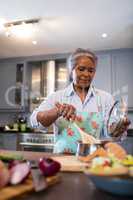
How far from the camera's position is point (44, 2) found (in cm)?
216

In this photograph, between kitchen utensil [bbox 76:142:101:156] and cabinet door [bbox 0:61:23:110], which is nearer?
kitchen utensil [bbox 76:142:101:156]

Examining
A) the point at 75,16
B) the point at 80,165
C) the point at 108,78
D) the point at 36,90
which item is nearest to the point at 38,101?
the point at 36,90

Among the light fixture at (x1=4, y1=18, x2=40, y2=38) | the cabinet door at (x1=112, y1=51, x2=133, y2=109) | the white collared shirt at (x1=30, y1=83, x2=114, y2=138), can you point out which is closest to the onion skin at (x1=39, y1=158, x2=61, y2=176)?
the white collared shirt at (x1=30, y1=83, x2=114, y2=138)

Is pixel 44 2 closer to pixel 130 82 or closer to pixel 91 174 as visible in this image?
pixel 130 82

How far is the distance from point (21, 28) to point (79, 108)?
67.4 inches

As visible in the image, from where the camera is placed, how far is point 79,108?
1322mm

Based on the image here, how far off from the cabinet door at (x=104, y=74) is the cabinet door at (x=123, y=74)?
69 millimetres

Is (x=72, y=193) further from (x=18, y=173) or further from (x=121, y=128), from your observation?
(x=121, y=128)

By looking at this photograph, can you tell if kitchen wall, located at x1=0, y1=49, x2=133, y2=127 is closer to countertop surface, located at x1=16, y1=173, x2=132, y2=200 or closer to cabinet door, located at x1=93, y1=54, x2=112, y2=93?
cabinet door, located at x1=93, y1=54, x2=112, y2=93

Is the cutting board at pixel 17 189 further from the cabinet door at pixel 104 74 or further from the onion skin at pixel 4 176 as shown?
the cabinet door at pixel 104 74

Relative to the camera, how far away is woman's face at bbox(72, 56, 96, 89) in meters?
1.29

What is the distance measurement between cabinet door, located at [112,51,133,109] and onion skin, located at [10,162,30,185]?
110 inches

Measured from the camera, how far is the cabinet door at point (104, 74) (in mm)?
3355

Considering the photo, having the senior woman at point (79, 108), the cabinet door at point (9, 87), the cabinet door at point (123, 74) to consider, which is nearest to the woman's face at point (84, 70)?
the senior woman at point (79, 108)
